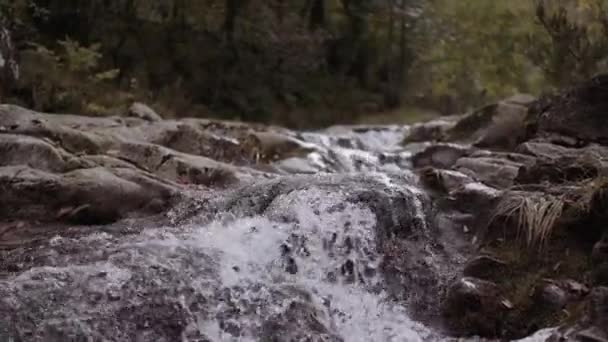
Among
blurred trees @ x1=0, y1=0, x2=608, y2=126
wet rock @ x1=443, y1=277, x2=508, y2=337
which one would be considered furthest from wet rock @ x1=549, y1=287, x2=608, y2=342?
blurred trees @ x1=0, y1=0, x2=608, y2=126

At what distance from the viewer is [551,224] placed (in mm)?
6117

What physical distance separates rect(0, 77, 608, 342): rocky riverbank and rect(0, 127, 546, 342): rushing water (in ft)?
0.06

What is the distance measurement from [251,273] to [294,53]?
16.2 metres

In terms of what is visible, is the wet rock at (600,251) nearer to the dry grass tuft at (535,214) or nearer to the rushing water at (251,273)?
the dry grass tuft at (535,214)

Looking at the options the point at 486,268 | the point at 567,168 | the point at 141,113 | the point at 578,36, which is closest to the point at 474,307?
the point at 486,268

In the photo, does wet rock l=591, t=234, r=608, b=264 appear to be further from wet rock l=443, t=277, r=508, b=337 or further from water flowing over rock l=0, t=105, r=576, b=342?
wet rock l=443, t=277, r=508, b=337

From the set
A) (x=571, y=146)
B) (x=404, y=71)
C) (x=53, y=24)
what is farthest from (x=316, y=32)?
(x=571, y=146)

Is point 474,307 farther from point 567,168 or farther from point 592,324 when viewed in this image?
point 567,168

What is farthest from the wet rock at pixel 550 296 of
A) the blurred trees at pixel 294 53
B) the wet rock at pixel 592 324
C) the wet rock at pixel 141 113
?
the wet rock at pixel 141 113

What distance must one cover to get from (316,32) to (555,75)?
1051cm

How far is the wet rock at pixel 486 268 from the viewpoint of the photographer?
5.96 meters

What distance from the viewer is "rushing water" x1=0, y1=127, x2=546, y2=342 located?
5.41m

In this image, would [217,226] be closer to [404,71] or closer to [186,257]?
[186,257]

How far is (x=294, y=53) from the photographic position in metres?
21.9
